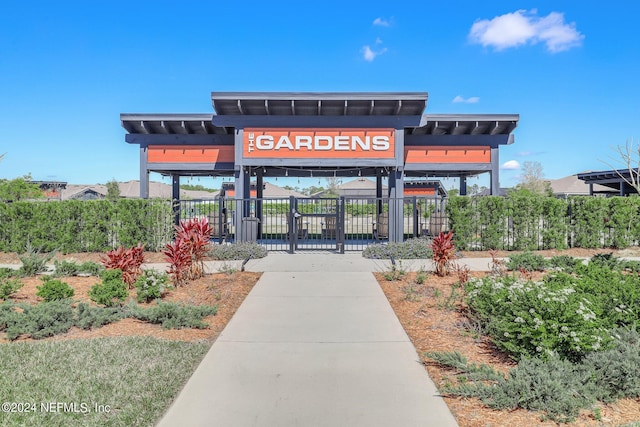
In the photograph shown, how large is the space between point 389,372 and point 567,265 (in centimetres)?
738

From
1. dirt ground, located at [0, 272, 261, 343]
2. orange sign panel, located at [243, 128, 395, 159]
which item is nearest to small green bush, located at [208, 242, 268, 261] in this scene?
dirt ground, located at [0, 272, 261, 343]

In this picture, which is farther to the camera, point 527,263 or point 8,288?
point 527,263

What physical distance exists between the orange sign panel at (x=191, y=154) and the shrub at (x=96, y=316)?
1126cm

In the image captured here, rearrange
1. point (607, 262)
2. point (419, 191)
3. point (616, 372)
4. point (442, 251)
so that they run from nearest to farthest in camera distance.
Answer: point (616, 372)
point (442, 251)
point (607, 262)
point (419, 191)

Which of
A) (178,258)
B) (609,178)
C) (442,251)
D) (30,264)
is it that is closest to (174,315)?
(178,258)

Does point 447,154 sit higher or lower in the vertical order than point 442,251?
higher

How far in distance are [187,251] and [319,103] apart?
27.2ft

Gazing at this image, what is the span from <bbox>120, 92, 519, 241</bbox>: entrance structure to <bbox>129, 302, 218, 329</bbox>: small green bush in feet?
26.1

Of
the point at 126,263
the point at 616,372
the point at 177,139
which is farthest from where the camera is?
the point at 177,139

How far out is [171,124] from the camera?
16375 mm

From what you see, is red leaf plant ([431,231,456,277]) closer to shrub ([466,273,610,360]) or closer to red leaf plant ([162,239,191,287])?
shrub ([466,273,610,360])

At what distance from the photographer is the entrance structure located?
14.6 meters

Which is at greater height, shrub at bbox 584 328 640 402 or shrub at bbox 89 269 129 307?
shrub at bbox 89 269 129 307

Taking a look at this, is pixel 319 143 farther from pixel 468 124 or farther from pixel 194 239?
pixel 194 239
